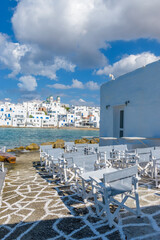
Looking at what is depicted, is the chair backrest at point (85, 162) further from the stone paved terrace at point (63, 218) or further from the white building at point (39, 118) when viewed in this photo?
the white building at point (39, 118)

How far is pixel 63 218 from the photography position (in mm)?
3176

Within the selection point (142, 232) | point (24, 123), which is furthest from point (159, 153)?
point (24, 123)

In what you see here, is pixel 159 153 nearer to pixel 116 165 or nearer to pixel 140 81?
pixel 116 165

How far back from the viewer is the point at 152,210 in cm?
326

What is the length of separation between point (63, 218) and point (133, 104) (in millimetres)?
6999

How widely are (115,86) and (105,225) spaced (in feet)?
28.2

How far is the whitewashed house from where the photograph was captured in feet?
26.0

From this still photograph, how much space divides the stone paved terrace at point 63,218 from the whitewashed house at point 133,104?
4.09 metres

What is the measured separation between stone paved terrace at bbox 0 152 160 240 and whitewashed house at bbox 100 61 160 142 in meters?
4.09

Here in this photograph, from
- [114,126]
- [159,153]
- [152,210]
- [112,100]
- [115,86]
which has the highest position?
[115,86]

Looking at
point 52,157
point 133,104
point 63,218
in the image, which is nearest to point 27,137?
point 133,104

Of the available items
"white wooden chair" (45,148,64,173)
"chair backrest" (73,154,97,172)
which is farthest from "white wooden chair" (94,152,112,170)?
"white wooden chair" (45,148,64,173)

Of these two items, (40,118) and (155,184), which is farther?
(40,118)

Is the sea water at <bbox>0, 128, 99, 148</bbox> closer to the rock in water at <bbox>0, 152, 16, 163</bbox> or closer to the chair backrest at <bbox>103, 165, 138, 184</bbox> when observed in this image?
the rock in water at <bbox>0, 152, 16, 163</bbox>
